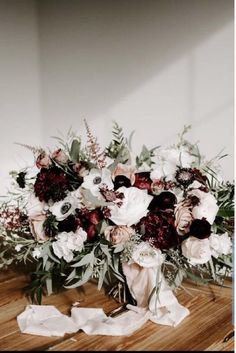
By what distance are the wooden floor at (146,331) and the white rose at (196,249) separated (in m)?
0.11

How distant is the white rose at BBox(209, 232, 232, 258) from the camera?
1078 mm

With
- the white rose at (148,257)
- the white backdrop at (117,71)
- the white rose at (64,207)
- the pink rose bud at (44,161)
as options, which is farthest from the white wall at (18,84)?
the white rose at (148,257)

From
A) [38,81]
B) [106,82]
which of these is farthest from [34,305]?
[38,81]

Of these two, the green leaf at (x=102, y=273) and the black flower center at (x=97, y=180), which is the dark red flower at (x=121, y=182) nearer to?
the black flower center at (x=97, y=180)

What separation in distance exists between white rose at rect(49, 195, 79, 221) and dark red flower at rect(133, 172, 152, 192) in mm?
139

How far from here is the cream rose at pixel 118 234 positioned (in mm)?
1071

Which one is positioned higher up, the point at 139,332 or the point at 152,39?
the point at 152,39

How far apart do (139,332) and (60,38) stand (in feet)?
11.8

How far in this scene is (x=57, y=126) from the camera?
4.31 metres

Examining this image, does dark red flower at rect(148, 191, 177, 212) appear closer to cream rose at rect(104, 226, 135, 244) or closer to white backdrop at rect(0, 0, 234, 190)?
cream rose at rect(104, 226, 135, 244)

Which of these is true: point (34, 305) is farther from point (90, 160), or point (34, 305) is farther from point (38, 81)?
point (38, 81)

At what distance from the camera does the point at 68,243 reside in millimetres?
1098

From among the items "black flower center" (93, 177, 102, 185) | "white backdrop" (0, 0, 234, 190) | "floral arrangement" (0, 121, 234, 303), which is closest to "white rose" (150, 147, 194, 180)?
"floral arrangement" (0, 121, 234, 303)


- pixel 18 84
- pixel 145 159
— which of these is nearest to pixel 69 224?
pixel 145 159
